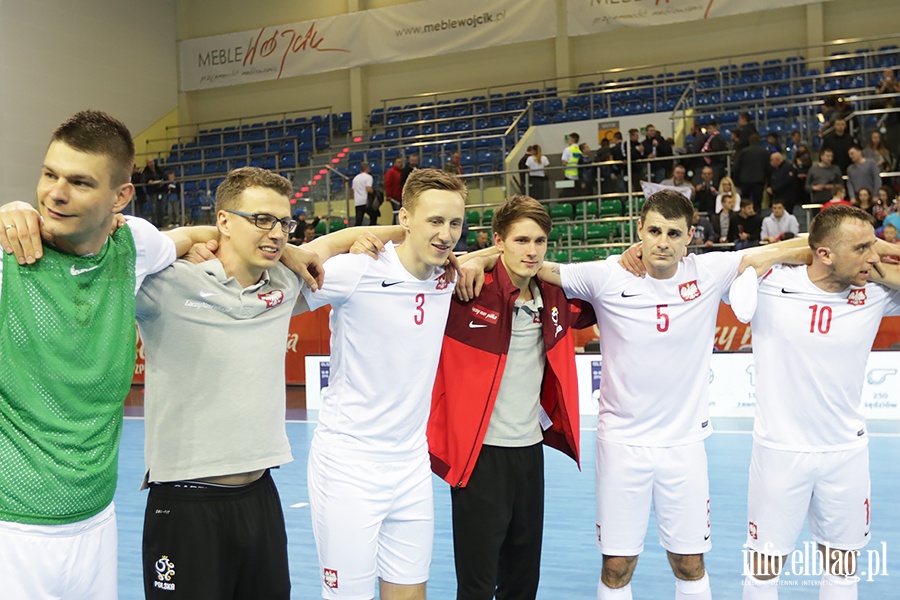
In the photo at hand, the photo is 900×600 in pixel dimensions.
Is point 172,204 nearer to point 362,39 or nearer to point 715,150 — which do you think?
point 362,39

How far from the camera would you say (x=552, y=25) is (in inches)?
836

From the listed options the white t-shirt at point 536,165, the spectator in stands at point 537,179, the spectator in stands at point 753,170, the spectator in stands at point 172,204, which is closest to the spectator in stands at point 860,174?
the spectator in stands at point 753,170

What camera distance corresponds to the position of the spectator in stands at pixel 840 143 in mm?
13922

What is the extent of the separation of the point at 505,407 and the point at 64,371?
7.30ft

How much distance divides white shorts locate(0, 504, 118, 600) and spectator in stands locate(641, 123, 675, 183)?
14.0m

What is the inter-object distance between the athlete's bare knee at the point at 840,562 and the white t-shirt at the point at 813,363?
1.77 ft

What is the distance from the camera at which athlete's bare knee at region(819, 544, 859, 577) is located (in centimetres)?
429

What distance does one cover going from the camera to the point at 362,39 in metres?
23.0

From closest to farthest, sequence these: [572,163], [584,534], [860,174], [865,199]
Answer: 1. [584,534]
2. [865,199]
3. [860,174]
4. [572,163]

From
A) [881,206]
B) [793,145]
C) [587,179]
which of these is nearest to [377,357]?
[881,206]

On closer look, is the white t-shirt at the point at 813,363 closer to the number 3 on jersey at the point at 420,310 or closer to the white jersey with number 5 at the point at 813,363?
the white jersey with number 5 at the point at 813,363

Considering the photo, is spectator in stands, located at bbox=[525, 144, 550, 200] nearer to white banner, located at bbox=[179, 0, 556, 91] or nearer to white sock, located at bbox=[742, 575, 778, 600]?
white banner, located at bbox=[179, 0, 556, 91]

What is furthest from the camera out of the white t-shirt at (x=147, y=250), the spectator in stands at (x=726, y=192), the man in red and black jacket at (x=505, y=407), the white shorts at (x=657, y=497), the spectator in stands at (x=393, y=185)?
the spectator in stands at (x=393, y=185)

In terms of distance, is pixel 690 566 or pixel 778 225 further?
pixel 778 225
